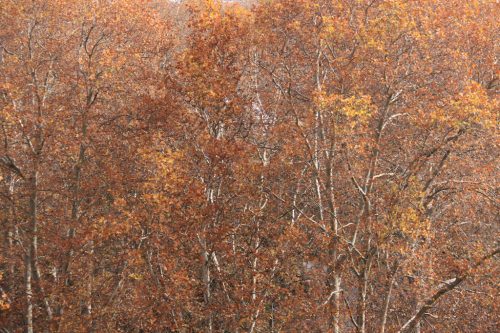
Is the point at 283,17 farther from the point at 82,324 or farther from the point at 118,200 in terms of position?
the point at 82,324

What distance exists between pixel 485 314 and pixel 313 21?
1341 centimetres

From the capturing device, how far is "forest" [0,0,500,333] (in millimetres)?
16141

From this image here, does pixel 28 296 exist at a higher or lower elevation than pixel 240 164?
lower

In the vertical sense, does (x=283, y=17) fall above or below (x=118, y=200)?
above

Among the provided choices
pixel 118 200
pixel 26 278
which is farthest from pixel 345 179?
pixel 26 278

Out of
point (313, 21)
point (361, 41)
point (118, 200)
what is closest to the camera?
point (118, 200)

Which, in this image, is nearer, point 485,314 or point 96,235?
point 96,235

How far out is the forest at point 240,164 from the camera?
1614cm

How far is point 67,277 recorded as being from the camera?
17.9 m

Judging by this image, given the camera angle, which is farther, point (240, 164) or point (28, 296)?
point (240, 164)

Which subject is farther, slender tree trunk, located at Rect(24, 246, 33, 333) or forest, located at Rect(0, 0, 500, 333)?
slender tree trunk, located at Rect(24, 246, 33, 333)

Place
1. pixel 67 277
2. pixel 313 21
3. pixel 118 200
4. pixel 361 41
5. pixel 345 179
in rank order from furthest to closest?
pixel 345 179 → pixel 313 21 → pixel 67 277 → pixel 361 41 → pixel 118 200

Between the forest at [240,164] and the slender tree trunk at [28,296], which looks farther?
the slender tree trunk at [28,296]

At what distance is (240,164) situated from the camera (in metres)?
17.7
